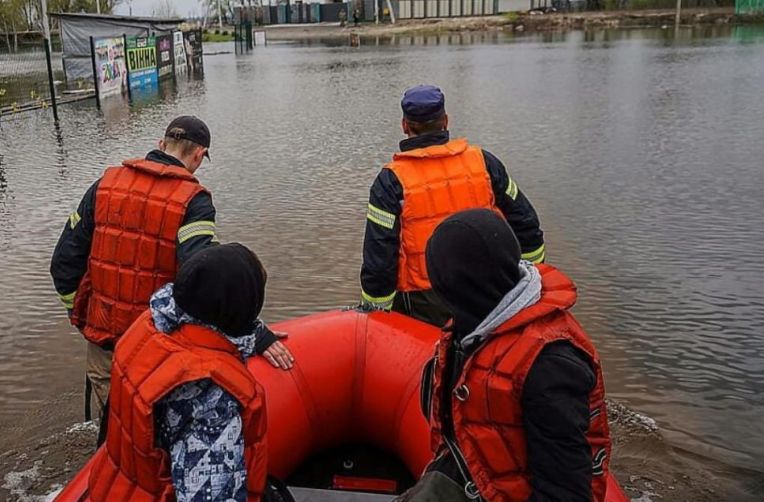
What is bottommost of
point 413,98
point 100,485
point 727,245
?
point 727,245

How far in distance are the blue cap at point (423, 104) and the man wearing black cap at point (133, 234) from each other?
32.3 inches

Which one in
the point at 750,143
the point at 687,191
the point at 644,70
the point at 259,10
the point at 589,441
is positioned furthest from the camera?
the point at 259,10

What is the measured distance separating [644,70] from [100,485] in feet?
63.9

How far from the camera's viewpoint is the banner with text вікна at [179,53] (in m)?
21.8

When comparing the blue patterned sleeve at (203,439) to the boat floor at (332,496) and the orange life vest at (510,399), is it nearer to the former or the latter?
the orange life vest at (510,399)

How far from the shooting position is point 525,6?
5962 centimetres

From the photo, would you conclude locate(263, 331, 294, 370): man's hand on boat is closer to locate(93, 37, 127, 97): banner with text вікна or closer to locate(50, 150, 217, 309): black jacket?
locate(50, 150, 217, 309): black jacket

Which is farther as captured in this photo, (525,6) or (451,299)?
(525,6)

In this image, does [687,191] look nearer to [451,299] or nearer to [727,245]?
[727,245]

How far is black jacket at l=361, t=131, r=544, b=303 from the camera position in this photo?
3.16 metres

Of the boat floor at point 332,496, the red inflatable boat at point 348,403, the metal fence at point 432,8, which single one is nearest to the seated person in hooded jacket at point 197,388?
the red inflatable boat at point 348,403

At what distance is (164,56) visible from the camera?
67.3 ft

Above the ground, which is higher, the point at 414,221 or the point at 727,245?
the point at 414,221

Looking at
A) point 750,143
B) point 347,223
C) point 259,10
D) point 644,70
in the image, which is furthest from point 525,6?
Result: point 347,223
